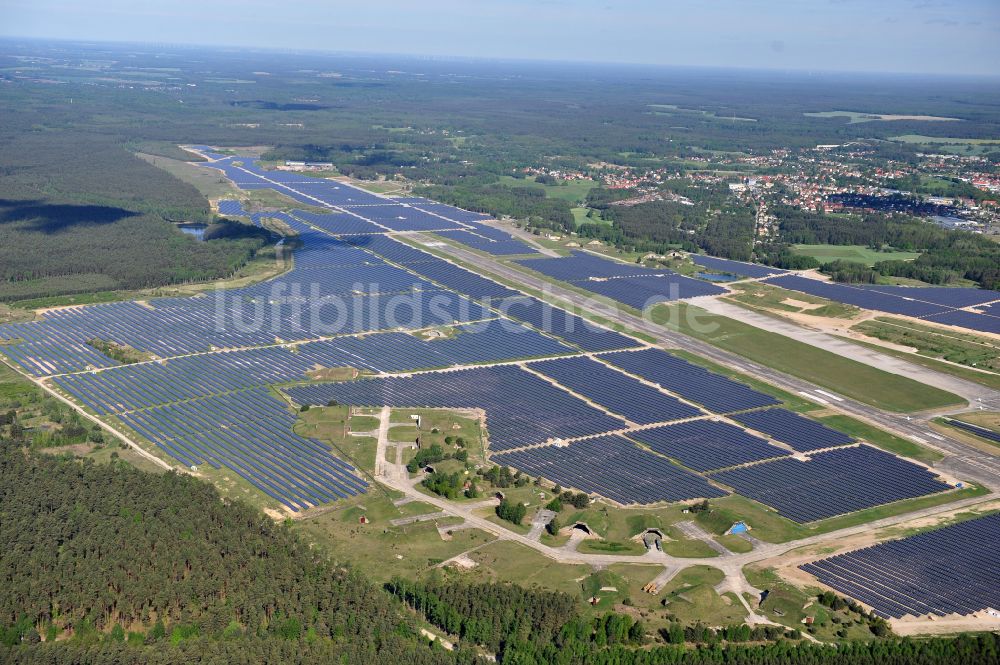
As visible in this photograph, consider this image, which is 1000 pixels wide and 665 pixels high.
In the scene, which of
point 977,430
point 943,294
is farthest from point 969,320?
point 977,430

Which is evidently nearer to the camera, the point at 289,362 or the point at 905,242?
the point at 289,362

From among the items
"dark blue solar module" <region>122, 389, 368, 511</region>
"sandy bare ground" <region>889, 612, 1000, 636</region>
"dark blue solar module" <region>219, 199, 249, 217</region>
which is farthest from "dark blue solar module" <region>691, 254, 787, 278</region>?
"sandy bare ground" <region>889, 612, 1000, 636</region>

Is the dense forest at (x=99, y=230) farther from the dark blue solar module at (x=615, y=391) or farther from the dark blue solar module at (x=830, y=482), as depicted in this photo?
the dark blue solar module at (x=830, y=482)

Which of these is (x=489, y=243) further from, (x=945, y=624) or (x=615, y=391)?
(x=945, y=624)

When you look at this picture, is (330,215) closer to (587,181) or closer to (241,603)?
(587,181)

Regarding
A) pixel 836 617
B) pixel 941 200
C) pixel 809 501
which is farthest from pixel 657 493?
pixel 941 200

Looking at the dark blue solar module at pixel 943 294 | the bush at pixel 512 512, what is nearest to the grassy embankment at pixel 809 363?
the dark blue solar module at pixel 943 294

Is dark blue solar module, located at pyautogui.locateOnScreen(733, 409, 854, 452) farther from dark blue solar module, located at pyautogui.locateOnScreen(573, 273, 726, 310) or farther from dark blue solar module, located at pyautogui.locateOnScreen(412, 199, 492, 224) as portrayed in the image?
dark blue solar module, located at pyautogui.locateOnScreen(412, 199, 492, 224)
